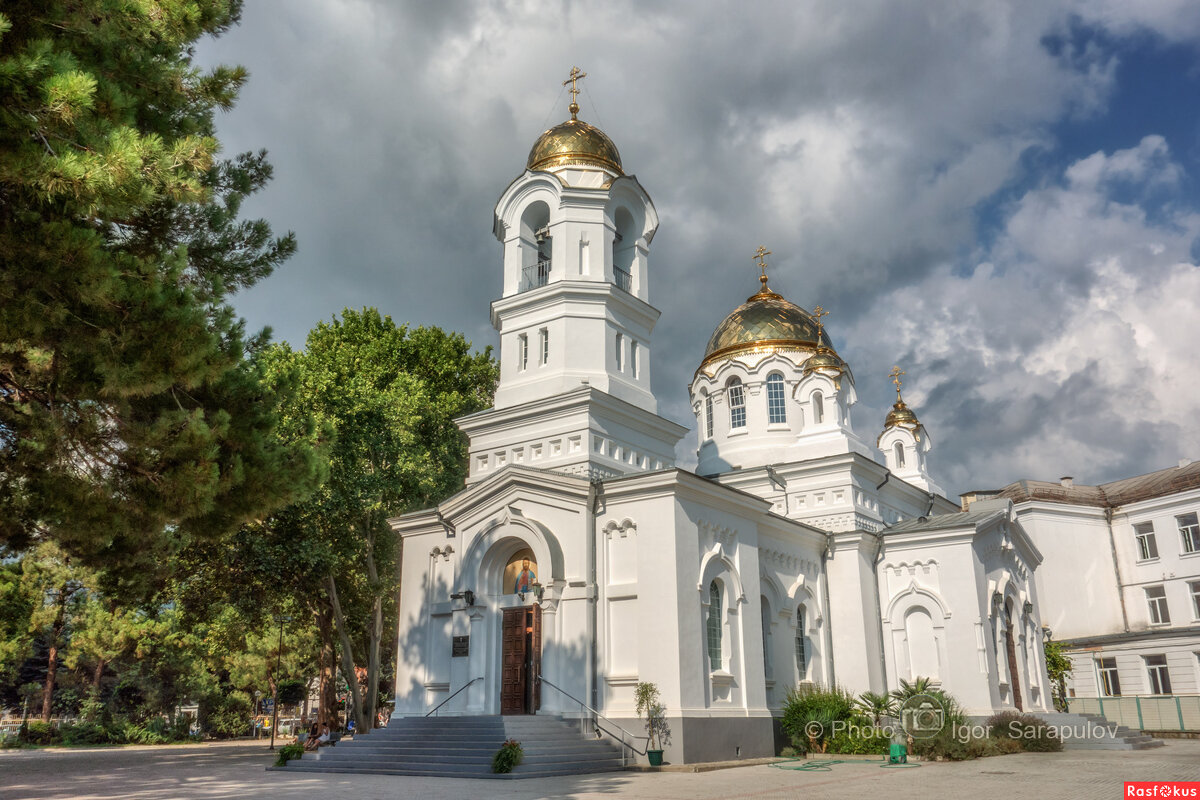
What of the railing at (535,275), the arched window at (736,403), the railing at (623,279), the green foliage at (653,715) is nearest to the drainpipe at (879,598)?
the arched window at (736,403)

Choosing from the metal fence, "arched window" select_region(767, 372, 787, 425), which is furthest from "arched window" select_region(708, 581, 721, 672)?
the metal fence

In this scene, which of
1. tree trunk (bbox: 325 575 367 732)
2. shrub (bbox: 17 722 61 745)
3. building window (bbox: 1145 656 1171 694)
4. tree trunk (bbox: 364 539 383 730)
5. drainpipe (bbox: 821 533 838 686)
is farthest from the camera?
building window (bbox: 1145 656 1171 694)

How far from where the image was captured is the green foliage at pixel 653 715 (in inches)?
665

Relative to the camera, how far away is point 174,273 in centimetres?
812

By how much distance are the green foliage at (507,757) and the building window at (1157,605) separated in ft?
103

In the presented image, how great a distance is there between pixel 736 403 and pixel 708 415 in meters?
1.22

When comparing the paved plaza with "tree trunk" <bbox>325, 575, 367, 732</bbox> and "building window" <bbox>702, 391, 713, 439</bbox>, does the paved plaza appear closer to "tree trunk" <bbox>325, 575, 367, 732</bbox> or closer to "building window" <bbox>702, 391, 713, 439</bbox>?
"tree trunk" <bbox>325, 575, 367, 732</bbox>

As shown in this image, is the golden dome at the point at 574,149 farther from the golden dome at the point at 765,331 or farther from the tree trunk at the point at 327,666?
the tree trunk at the point at 327,666

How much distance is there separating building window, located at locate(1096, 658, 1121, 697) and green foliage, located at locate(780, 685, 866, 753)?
19.7 m

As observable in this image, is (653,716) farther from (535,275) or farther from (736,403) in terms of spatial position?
(736,403)

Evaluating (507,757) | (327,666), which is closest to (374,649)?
(327,666)

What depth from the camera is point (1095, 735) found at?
74.4 ft

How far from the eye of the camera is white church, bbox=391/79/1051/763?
18109 millimetres

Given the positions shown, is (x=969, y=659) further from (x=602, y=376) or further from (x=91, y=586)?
(x=91, y=586)
